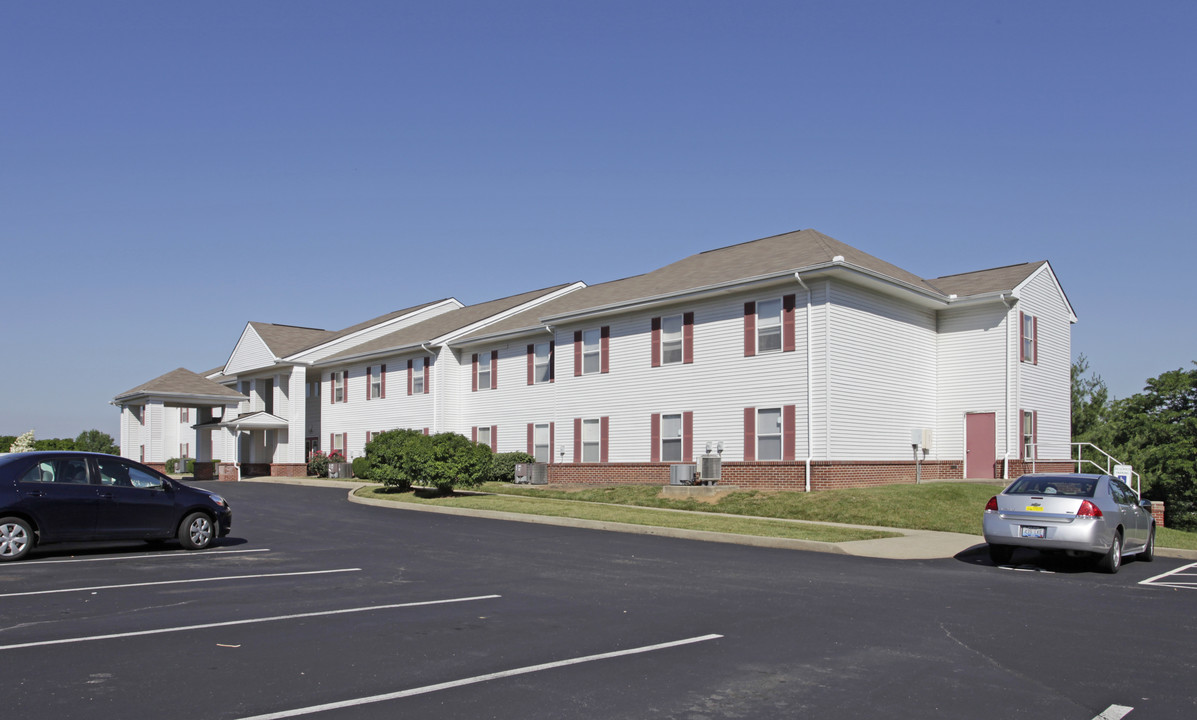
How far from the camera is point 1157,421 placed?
46.5m

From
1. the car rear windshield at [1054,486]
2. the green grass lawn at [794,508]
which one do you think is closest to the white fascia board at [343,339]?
A: the green grass lawn at [794,508]

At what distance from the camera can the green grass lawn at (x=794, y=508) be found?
19844 millimetres

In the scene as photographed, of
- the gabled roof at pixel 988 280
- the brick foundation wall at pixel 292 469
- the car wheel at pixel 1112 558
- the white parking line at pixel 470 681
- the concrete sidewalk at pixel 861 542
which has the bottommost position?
the brick foundation wall at pixel 292 469

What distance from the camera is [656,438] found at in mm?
30672

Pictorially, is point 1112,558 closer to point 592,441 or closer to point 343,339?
point 592,441

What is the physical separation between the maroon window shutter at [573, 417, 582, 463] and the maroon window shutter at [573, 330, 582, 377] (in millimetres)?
1717

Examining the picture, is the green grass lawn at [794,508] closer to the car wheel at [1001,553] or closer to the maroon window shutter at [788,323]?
the car wheel at [1001,553]

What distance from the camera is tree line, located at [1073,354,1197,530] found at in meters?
42.5

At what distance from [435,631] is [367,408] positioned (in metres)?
38.3

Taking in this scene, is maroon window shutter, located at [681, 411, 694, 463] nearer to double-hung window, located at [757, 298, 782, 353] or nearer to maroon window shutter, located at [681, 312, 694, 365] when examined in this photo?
maroon window shutter, located at [681, 312, 694, 365]

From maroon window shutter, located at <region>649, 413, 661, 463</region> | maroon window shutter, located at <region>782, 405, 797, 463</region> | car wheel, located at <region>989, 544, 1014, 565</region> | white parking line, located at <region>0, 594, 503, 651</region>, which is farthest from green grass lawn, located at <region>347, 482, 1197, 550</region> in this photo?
Answer: white parking line, located at <region>0, 594, 503, 651</region>

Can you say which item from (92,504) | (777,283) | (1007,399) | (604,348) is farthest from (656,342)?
(92,504)

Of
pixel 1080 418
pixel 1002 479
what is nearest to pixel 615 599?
pixel 1002 479

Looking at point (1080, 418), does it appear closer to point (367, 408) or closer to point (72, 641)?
point (367, 408)
